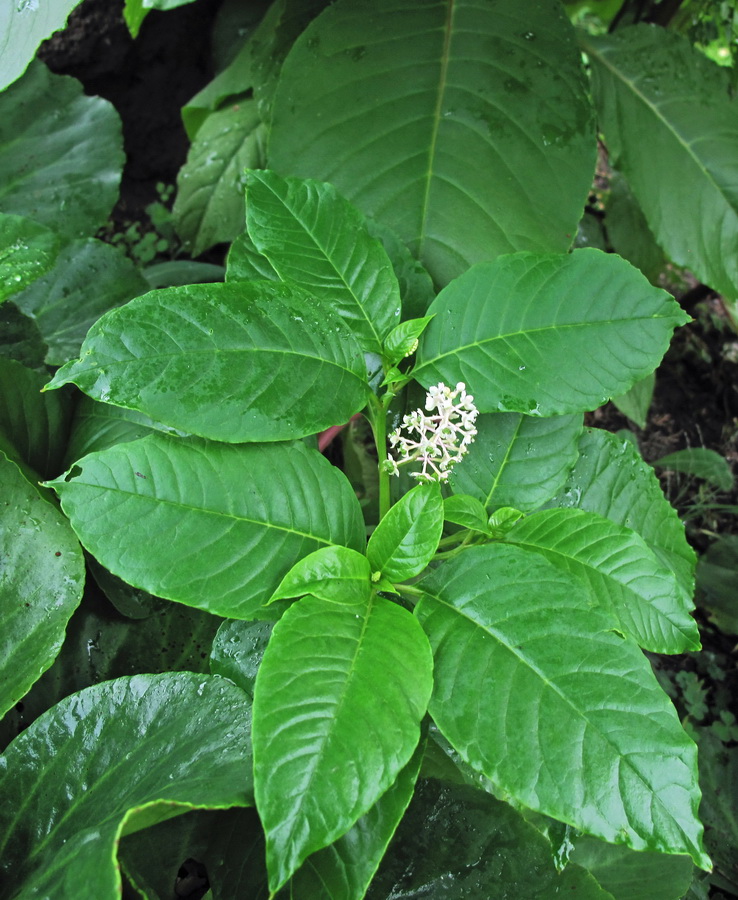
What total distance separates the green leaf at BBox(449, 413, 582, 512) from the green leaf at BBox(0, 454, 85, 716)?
42 cm

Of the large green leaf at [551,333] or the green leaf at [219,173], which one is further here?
the green leaf at [219,173]

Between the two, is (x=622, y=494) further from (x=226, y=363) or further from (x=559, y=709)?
(x=226, y=363)

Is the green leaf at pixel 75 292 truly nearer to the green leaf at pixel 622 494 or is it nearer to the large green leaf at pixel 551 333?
the large green leaf at pixel 551 333

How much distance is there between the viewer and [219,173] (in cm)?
147

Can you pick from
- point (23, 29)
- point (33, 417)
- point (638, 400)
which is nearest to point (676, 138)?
point (638, 400)

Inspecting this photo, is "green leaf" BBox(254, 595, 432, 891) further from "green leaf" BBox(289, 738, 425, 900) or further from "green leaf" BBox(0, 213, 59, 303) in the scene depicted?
"green leaf" BBox(0, 213, 59, 303)

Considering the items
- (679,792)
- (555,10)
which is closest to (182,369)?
(679,792)

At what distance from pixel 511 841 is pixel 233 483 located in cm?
47

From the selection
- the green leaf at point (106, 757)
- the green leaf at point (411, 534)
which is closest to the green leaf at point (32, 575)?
the green leaf at point (106, 757)

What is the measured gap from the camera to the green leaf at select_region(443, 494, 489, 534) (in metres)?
0.70

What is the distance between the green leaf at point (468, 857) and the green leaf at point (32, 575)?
41cm

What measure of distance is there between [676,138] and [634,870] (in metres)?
1.11

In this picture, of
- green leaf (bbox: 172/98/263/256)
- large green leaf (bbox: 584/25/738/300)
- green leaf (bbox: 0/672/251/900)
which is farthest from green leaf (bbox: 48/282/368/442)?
green leaf (bbox: 172/98/263/256)

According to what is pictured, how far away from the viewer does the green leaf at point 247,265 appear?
0.82 meters
